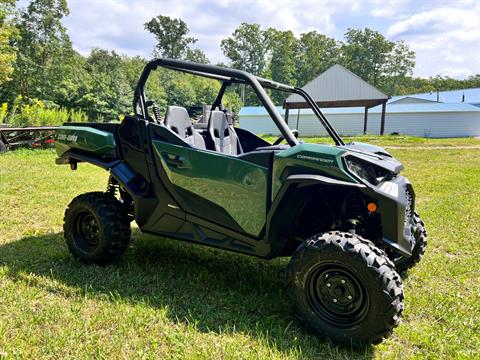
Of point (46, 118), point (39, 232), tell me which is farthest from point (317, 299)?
point (46, 118)

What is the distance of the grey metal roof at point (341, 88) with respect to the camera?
1138 inches

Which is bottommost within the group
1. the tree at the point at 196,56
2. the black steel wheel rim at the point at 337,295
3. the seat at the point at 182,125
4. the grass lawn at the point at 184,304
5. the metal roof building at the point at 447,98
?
the grass lawn at the point at 184,304

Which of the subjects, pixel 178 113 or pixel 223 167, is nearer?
pixel 223 167

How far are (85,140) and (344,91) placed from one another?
2867 centimetres

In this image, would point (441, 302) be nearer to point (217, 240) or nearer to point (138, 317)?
point (217, 240)

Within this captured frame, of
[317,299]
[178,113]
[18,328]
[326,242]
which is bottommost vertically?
[18,328]

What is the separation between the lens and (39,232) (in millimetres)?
4742

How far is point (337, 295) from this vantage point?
255cm

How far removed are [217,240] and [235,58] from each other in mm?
65862

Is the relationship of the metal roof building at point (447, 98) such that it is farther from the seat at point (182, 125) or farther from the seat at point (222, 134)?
the seat at point (182, 125)

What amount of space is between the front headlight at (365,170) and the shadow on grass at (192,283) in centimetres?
107

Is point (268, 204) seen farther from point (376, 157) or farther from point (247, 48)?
point (247, 48)

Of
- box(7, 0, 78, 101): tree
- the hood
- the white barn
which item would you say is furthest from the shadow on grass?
box(7, 0, 78, 101): tree

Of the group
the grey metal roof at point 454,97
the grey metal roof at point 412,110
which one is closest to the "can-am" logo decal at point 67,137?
the grey metal roof at point 412,110
